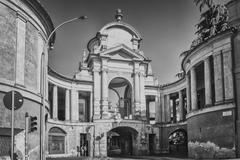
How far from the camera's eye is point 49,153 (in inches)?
1684

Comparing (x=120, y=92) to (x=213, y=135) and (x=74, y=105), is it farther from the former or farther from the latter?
(x=213, y=135)

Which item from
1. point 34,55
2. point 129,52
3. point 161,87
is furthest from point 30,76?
point 161,87

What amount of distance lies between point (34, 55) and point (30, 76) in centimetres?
165

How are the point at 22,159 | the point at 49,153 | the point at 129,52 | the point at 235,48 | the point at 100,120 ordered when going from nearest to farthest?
1. the point at 22,159
2. the point at 235,48
3. the point at 49,153
4. the point at 100,120
5. the point at 129,52

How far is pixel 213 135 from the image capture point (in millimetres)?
28047

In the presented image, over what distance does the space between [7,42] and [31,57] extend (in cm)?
316

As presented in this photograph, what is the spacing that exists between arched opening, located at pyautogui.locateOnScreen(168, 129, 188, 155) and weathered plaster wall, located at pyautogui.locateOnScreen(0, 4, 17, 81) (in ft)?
121

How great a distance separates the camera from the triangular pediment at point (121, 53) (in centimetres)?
4917

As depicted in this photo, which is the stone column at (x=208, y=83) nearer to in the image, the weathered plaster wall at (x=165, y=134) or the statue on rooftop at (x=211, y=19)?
the statue on rooftop at (x=211, y=19)

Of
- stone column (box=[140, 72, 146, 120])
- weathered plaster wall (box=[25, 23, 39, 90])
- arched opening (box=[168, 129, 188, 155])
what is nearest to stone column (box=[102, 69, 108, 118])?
stone column (box=[140, 72, 146, 120])

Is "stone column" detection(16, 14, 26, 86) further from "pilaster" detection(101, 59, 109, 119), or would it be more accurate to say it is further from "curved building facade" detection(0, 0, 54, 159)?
"pilaster" detection(101, 59, 109, 119)

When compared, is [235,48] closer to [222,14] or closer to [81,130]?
[222,14]

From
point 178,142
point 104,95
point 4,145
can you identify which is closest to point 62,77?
point 104,95

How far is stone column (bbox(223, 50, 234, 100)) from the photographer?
87.2 ft
